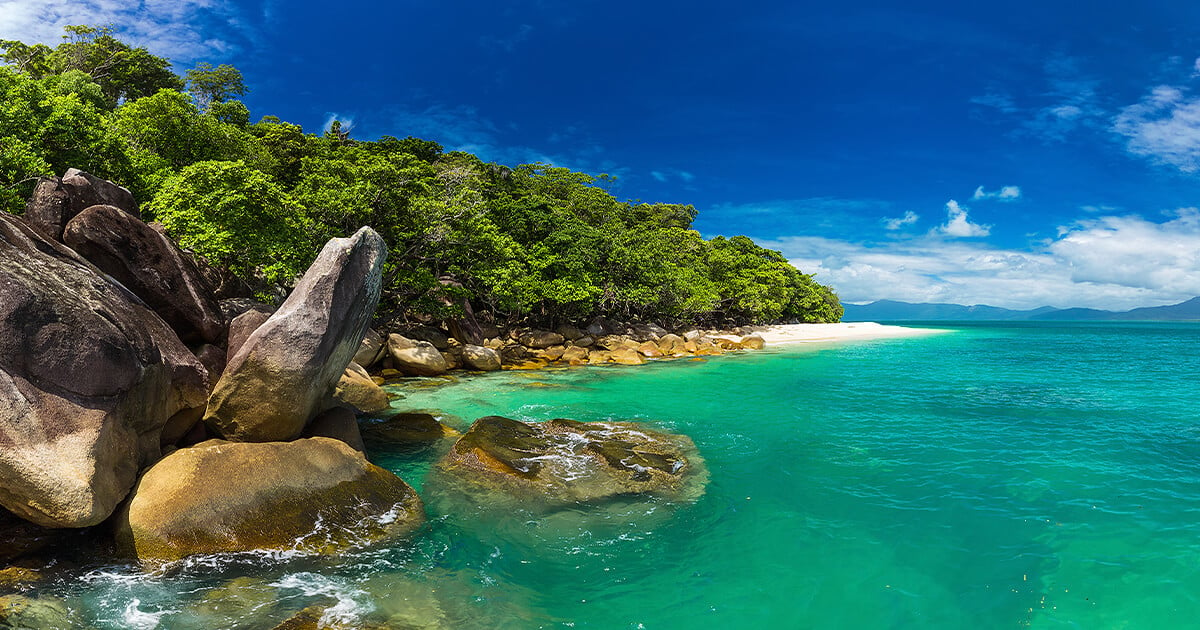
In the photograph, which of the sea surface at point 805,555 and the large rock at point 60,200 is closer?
the sea surface at point 805,555

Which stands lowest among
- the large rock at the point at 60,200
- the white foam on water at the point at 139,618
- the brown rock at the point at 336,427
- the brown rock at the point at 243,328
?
the white foam on water at the point at 139,618

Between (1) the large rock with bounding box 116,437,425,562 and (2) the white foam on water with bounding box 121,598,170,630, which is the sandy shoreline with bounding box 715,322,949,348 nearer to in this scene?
(1) the large rock with bounding box 116,437,425,562

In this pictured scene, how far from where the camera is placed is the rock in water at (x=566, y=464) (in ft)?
33.1

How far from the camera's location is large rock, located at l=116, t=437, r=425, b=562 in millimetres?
7047

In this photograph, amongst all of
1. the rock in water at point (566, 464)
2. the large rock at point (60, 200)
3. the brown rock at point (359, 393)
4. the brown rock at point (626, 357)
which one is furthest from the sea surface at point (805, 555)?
the brown rock at point (626, 357)

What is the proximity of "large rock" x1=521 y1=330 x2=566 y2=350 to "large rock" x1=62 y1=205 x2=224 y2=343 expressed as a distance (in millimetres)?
24807

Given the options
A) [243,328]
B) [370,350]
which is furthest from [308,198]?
[243,328]

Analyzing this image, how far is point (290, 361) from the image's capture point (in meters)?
9.46

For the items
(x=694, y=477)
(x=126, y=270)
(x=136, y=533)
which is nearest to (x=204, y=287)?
(x=126, y=270)

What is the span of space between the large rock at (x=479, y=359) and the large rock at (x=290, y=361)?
16976 mm

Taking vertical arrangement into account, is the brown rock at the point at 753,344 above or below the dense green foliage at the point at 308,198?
below

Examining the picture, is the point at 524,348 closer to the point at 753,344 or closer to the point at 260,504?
the point at 753,344

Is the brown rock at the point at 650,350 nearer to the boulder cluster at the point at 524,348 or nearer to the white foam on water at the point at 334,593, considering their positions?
the boulder cluster at the point at 524,348

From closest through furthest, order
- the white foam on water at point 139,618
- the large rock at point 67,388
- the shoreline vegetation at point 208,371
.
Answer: the white foam on water at point 139,618
the large rock at point 67,388
the shoreline vegetation at point 208,371
